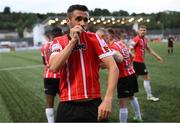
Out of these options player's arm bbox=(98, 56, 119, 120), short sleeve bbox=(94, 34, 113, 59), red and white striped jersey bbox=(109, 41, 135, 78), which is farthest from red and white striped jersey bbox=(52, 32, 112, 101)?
red and white striped jersey bbox=(109, 41, 135, 78)

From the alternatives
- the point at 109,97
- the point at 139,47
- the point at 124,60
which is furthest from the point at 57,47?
the point at 139,47

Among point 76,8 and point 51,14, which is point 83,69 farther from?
point 51,14

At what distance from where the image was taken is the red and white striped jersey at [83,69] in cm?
524

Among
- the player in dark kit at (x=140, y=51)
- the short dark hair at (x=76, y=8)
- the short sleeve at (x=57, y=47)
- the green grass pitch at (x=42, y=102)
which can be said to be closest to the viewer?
the short dark hair at (x=76, y=8)

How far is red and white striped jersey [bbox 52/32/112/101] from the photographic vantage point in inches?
206

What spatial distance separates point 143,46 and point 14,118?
427cm

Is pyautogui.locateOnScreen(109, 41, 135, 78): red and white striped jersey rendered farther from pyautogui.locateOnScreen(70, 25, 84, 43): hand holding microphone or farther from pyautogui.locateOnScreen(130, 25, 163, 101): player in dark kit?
pyautogui.locateOnScreen(70, 25, 84, 43): hand holding microphone

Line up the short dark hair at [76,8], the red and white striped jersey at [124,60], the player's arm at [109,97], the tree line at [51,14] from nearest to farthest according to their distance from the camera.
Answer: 1. the player's arm at [109,97]
2. the short dark hair at [76,8]
3. the red and white striped jersey at [124,60]
4. the tree line at [51,14]

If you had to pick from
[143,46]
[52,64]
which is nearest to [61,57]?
[52,64]

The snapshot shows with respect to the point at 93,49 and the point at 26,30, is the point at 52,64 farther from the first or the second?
the point at 26,30

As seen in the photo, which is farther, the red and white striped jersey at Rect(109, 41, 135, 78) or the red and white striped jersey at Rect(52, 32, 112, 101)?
the red and white striped jersey at Rect(109, 41, 135, 78)

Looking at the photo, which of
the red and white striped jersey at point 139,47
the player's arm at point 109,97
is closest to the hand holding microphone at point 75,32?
the player's arm at point 109,97

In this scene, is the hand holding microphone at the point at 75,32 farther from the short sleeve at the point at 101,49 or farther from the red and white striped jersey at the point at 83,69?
the short sleeve at the point at 101,49

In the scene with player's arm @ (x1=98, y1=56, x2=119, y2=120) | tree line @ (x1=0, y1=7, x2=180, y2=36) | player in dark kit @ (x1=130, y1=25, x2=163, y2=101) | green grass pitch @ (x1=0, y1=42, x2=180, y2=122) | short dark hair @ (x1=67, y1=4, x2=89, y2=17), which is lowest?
tree line @ (x1=0, y1=7, x2=180, y2=36)
